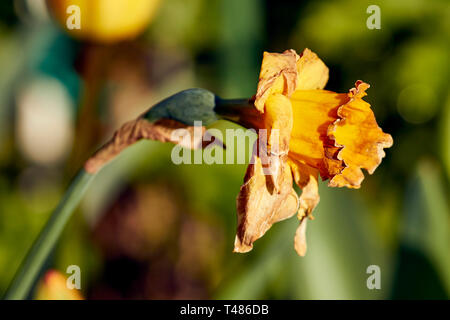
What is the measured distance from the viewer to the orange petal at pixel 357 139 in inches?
25.4

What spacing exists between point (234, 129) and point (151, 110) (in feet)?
2.35

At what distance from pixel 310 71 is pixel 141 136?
10.2 inches

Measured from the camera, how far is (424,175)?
3.37ft

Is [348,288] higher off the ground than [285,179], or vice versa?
[285,179]

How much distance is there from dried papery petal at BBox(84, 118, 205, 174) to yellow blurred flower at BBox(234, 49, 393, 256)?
8 centimetres

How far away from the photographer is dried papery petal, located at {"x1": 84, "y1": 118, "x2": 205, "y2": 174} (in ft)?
1.99

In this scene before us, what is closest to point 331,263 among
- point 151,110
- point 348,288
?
point 348,288

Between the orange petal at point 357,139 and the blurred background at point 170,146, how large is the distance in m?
0.40

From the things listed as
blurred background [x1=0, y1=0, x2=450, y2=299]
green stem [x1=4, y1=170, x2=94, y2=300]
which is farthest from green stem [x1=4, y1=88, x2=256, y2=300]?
blurred background [x1=0, y1=0, x2=450, y2=299]

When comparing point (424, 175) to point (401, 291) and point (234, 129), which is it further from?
point (234, 129)

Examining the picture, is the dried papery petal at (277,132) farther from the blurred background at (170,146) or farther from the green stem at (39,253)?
the blurred background at (170,146)

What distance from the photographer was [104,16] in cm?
111

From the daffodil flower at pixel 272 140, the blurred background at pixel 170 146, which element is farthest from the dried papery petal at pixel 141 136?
the blurred background at pixel 170 146

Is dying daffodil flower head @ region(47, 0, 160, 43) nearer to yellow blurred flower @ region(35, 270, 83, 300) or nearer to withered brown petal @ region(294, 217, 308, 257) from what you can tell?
yellow blurred flower @ region(35, 270, 83, 300)
